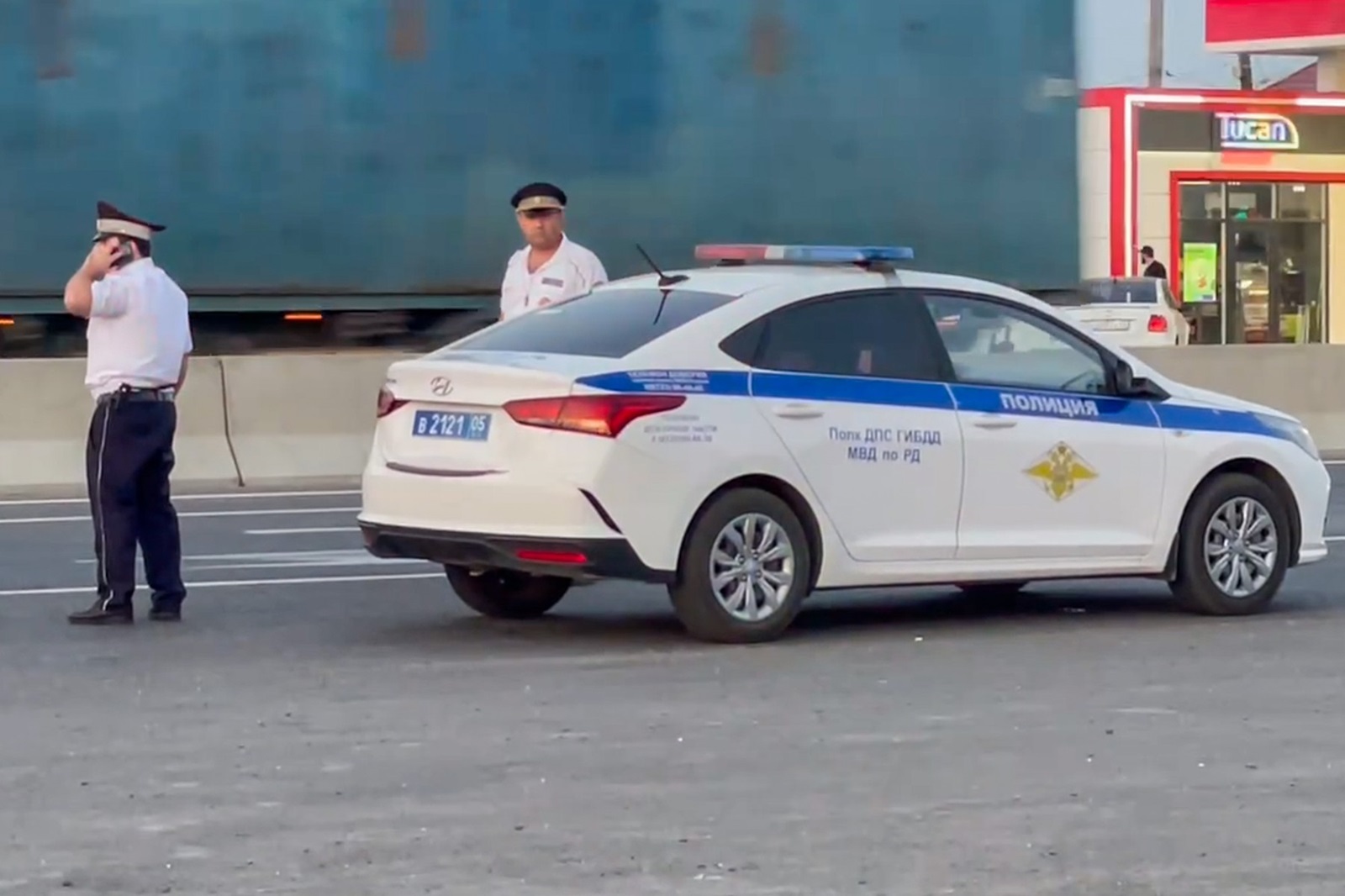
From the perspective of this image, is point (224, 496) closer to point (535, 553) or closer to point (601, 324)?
point (601, 324)

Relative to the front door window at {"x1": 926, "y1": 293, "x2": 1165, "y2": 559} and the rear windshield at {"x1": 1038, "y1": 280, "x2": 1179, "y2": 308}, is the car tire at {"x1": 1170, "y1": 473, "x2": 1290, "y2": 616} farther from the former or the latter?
the rear windshield at {"x1": 1038, "y1": 280, "x2": 1179, "y2": 308}

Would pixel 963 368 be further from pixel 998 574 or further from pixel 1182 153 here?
pixel 1182 153

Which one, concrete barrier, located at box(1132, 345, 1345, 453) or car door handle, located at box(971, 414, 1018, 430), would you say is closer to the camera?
car door handle, located at box(971, 414, 1018, 430)

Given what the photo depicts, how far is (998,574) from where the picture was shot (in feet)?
34.3

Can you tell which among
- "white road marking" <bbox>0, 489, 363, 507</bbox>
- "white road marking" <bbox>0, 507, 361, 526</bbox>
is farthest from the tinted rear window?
"white road marking" <bbox>0, 507, 361, 526</bbox>

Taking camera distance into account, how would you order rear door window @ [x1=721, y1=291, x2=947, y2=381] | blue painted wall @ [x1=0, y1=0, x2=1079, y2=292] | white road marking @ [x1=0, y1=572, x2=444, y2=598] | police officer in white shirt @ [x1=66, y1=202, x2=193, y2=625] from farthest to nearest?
blue painted wall @ [x1=0, y1=0, x2=1079, y2=292], white road marking @ [x1=0, y1=572, x2=444, y2=598], police officer in white shirt @ [x1=66, y1=202, x2=193, y2=625], rear door window @ [x1=721, y1=291, x2=947, y2=381]

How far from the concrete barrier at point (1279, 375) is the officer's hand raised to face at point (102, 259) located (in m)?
12.2

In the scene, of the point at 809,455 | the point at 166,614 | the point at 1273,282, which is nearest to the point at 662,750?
the point at 809,455

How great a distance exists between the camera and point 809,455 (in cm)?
990

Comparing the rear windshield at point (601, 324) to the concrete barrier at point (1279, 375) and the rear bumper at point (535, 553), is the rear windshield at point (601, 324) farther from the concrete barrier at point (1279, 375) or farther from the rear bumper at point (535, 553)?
the concrete barrier at point (1279, 375)

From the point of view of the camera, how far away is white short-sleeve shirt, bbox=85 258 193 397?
1041 centimetres

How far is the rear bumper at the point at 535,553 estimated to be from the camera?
374 inches

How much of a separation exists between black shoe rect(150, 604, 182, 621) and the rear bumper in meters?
1.36

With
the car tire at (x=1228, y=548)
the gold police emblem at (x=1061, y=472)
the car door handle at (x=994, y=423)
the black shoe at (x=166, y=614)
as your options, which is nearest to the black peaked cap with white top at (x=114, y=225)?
the black shoe at (x=166, y=614)
